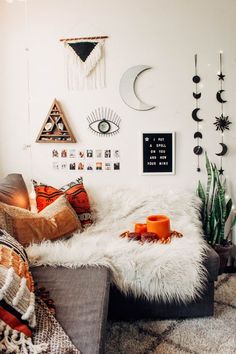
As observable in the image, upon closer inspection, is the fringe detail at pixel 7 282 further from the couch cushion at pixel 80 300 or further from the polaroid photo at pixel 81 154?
the polaroid photo at pixel 81 154

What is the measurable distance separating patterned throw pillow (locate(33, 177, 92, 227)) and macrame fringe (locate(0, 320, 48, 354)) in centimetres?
158

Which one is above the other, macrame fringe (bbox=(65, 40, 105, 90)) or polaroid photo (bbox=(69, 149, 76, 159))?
macrame fringe (bbox=(65, 40, 105, 90))

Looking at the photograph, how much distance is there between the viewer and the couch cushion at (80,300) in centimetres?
139

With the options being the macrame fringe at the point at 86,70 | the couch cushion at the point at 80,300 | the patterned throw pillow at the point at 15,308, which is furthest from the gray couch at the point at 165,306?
the macrame fringe at the point at 86,70

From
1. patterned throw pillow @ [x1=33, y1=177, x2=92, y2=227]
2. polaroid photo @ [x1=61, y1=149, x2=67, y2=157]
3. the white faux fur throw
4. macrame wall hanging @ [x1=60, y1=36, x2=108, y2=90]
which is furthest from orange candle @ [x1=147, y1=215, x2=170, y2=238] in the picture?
macrame wall hanging @ [x1=60, y1=36, x2=108, y2=90]

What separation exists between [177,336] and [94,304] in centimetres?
72

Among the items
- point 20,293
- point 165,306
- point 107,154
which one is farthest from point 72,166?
point 20,293

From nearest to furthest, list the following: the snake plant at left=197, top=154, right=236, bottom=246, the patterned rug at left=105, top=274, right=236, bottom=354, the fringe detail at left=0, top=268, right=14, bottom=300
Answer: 1. the fringe detail at left=0, top=268, right=14, bottom=300
2. the patterned rug at left=105, top=274, right=236, bottom=354
3. the snake plant at left=197, top=154, right=236, bottom=246

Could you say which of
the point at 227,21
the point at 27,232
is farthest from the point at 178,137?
the point at 27,232

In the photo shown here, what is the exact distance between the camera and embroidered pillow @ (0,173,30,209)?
253 cm

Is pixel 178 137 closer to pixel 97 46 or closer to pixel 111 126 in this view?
pixel 111 126

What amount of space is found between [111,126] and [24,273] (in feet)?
6.10

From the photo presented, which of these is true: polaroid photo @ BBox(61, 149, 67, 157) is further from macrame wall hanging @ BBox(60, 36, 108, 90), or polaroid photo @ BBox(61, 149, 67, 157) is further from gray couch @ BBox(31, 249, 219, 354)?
gray couch @ BBox(31, 249, 219, 354)

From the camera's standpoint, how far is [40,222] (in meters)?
2.39
